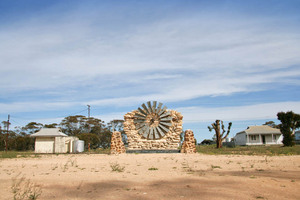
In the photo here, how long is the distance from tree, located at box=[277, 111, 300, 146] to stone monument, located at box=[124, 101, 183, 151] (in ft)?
51.4

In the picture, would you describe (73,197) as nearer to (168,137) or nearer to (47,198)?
(47,198)

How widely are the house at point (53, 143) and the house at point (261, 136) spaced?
2725 cm

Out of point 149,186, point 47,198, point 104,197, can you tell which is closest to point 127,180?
point 149,186

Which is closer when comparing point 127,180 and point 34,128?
point 127,180

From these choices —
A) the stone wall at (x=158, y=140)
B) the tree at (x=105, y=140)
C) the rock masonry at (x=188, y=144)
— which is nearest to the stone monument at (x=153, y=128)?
the stone wall at (x=158, y=140)

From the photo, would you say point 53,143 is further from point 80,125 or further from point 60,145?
point 80,125

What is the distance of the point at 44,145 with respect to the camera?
27.5m

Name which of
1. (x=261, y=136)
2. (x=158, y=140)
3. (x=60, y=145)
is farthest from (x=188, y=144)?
(x=261, y=136)

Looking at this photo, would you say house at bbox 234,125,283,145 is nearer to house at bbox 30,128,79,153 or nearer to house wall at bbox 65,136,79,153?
house wall at bbox 65,136,79,153

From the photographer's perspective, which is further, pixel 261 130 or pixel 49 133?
pixel 261 130

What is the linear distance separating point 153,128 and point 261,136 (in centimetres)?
2863

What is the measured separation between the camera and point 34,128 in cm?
4416

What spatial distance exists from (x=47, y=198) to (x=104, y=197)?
42.9 inches

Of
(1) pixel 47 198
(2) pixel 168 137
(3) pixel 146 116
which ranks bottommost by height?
(1) pixel 47 198
